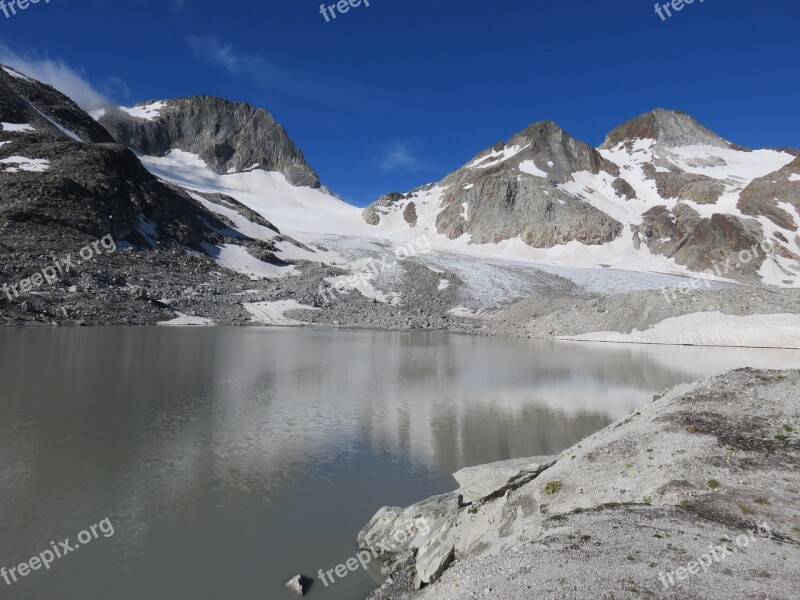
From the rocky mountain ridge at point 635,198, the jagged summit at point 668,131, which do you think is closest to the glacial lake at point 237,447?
the rocky mountain ridge at point 635,198

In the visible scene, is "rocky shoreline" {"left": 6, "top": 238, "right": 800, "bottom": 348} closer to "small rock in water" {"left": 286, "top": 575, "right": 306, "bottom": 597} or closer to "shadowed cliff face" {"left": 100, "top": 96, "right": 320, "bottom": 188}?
"small rock in water" {"left": 286, "top": 575, "right": 306, "bottom": 597}

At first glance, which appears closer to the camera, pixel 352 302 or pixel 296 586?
pixel 296 586

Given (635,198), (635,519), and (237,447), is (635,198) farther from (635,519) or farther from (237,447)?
(635,519)

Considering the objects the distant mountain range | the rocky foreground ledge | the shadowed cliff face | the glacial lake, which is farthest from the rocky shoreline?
the shadowed cliff face

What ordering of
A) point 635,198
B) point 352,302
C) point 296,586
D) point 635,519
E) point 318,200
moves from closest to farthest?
1. point 635,519
2. point 296,586
3. point 352,302
4. point 635,198
5. point 318,200

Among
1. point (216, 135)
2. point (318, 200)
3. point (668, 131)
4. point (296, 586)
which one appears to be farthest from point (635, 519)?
point (216, 135)
